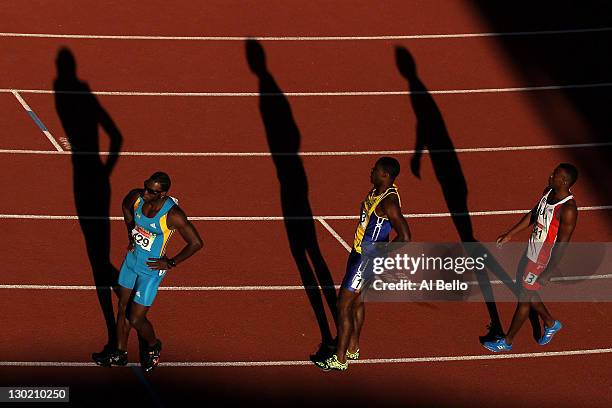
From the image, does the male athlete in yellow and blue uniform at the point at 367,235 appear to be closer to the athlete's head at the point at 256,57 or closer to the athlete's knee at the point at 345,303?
the athlete's knee at the point at 345,303

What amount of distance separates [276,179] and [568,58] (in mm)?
5842

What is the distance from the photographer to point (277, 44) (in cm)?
1636

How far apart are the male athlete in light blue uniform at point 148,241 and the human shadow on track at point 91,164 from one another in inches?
40.3

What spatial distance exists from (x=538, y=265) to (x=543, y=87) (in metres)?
6.46

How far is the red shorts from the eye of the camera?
Result: 9555 mm

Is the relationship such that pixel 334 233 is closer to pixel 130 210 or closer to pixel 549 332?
pixel 549 332

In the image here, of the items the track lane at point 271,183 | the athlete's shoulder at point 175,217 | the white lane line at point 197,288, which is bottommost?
the white lane line at point 197,288

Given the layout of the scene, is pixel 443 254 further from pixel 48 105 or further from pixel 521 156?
pixel 48 105

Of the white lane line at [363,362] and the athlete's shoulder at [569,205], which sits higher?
the athlete's shoulder at [569,205]

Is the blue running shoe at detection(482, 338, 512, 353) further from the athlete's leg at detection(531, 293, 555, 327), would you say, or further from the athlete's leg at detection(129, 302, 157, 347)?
the athlete's leg at detection(129, 302, 157, 347)

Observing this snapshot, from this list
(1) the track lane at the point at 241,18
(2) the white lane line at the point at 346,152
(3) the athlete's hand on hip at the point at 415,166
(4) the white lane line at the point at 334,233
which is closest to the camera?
(4) the white lane line at the point at 334,233

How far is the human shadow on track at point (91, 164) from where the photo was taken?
11.1 metres

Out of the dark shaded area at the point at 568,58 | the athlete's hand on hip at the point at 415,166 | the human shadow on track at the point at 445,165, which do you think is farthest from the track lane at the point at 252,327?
the dark shaded area at the point at 568,58

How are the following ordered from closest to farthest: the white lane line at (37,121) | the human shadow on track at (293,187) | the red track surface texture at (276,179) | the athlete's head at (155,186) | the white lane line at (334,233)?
the athlete's head at (155,186) < the red track surface texture at (276,179) < the human shadow on track at (293,187) < the white lane line at (334,233) < the white lane line at (37,121)
